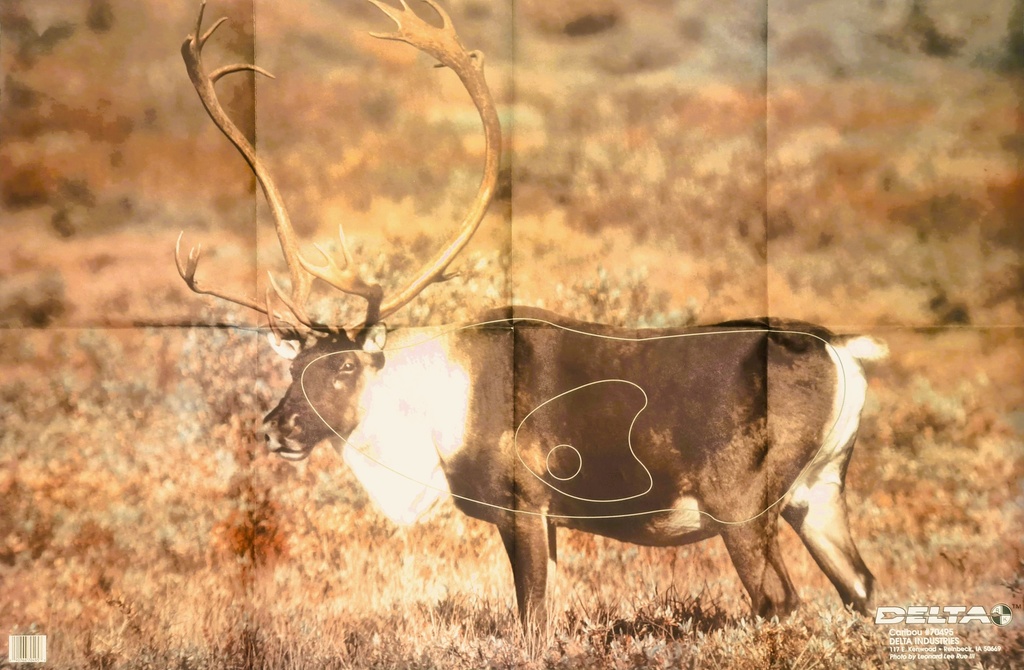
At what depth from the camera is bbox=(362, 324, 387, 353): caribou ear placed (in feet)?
8.21

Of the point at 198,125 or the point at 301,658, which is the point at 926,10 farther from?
the point at 301,658

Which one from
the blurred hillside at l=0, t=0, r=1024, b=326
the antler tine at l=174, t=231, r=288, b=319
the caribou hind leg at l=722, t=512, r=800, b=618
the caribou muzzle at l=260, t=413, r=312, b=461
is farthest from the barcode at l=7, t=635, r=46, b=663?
the caribou hind leg at l=722, t=512, r=800, b=618

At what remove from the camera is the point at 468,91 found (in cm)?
249

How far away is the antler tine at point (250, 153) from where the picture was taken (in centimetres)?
248

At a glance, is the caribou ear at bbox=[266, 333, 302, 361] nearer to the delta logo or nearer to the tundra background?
the tundra background

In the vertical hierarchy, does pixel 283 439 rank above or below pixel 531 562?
above

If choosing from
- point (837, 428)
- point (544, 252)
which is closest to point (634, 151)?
point (544, 252)

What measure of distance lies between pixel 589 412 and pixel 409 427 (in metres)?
0.67

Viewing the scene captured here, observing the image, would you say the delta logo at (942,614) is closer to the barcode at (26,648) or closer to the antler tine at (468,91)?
the antler tine at (468,91)

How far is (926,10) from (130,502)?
3.45 meters

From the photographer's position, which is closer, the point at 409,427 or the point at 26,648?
the point at 26,648

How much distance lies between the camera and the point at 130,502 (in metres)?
2.47

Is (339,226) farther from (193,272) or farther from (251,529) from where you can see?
(251,529)

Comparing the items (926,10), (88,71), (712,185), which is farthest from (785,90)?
(88,71)
